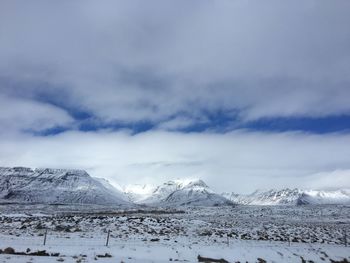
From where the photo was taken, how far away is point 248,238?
40.1 meters

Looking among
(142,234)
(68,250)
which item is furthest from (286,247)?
(68,250)

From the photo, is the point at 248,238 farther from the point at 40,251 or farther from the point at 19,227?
the point at 19,227

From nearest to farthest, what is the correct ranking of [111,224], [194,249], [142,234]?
1. [194,249]
2. [142,234]
3. [111,224]

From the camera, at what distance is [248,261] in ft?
88.3

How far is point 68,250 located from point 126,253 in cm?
405

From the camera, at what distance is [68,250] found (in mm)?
25094

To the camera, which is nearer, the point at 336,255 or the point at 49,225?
the point at 336,255

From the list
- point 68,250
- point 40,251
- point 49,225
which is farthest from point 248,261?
point 49,225

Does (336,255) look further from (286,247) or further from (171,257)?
(171,257)

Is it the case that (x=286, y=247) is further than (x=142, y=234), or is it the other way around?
(x=142, y=234)

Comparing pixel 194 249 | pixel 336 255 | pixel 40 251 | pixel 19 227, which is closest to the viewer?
pixel 40 251

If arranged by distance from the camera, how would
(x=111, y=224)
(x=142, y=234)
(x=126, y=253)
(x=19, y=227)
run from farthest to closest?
(x=111, y=224) → (x=19, y=227) → (x=142, y=234) → (x=126, y=253)

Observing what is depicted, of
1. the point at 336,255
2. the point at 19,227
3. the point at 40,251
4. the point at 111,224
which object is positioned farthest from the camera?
the point at 111,224

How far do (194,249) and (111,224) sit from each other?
20.4m
